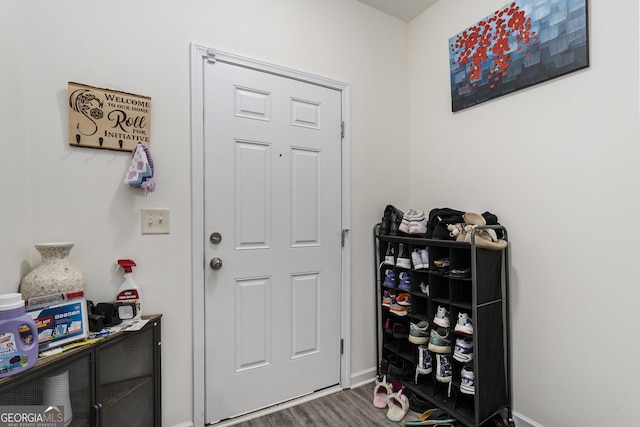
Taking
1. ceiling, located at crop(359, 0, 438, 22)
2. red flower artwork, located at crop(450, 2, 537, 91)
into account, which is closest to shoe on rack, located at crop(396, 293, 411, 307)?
red flower artwork, located at crop(450, 2, 537, 91)

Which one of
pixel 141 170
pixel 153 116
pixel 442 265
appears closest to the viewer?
pixel 141 170

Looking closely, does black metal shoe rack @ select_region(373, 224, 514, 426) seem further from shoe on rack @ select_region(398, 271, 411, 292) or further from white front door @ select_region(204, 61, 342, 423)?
white front door @ select_region(204, 61, 342, 423)

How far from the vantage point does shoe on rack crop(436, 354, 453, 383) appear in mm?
1697

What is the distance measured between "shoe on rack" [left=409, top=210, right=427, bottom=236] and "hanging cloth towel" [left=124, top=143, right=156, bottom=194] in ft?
4.85

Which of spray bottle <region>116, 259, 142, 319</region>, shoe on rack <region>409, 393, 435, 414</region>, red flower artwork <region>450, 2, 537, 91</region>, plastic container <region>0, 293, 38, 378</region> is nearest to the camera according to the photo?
plastic container <region>0, 293, 38, 378</region>

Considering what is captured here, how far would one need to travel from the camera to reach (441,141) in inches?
83.7

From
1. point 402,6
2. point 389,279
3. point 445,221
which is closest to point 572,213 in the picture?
point 445,221

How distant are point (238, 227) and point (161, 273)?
1.47 ft

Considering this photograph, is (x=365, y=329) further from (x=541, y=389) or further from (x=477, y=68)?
(x=477, y=68)

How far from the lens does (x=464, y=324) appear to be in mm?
1577

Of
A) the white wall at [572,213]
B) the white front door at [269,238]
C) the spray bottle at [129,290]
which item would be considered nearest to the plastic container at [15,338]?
the spray bottle at [129,290]

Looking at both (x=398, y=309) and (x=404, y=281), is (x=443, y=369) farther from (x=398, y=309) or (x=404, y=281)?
(x=404, y=281)

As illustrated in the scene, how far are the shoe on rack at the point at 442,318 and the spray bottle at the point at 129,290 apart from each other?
1557mm

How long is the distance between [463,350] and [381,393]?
2.19 feet
